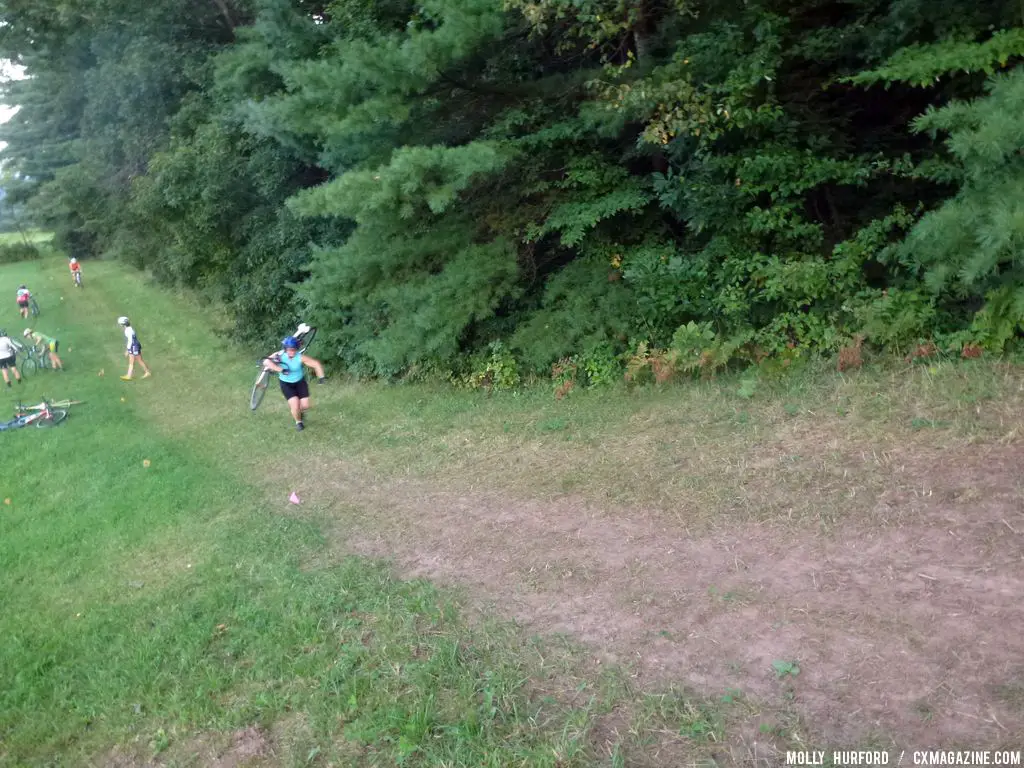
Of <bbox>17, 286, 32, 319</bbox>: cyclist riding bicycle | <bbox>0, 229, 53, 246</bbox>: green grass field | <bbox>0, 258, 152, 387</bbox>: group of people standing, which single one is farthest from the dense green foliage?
<bbox>0, 229, 53, 246</bbox>: green grass field

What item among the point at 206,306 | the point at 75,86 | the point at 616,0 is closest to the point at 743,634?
the point at 616,0

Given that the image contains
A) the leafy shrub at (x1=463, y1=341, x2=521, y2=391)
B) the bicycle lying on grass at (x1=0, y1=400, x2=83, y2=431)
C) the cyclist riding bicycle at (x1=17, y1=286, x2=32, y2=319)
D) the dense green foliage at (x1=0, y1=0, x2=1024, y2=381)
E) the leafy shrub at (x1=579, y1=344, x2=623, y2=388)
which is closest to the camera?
the dense green foliage at (x1=0, y1=0, x2=1024, y2=381)

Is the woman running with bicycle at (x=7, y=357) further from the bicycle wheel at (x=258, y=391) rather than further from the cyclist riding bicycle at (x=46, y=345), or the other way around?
the bicycle wheel at (x=258, y=391)

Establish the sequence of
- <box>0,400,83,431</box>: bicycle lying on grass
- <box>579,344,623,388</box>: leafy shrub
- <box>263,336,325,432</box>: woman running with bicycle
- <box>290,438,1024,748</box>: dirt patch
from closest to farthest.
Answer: <box>290,438,1024,748</box>: dirt patch → <box>263,336,325,432</box>: woman running with bicycle → <box>579,344,623,388</box>: leafy shrub → <box>0,400,83,431</box>: bicycle lying on grass

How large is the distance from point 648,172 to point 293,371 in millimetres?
5705

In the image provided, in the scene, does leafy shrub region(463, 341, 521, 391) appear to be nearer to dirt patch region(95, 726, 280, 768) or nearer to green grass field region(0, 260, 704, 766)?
green grass field region(0, 260, 704, 766)

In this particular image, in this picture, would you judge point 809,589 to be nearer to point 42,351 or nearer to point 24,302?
point 42,351

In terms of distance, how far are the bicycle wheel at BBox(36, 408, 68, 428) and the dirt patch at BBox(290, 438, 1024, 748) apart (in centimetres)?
846

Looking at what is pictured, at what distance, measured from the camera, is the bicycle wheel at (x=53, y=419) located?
13242 mm

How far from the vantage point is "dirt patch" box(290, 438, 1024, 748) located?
3.89 m

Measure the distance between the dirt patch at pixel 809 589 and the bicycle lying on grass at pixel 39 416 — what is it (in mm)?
8531

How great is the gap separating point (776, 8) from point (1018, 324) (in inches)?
182

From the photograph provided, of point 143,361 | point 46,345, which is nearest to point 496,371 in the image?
point 143,361

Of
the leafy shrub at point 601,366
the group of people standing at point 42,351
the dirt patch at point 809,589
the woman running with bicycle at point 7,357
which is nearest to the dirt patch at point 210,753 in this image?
the dirt patch at point 809,589
